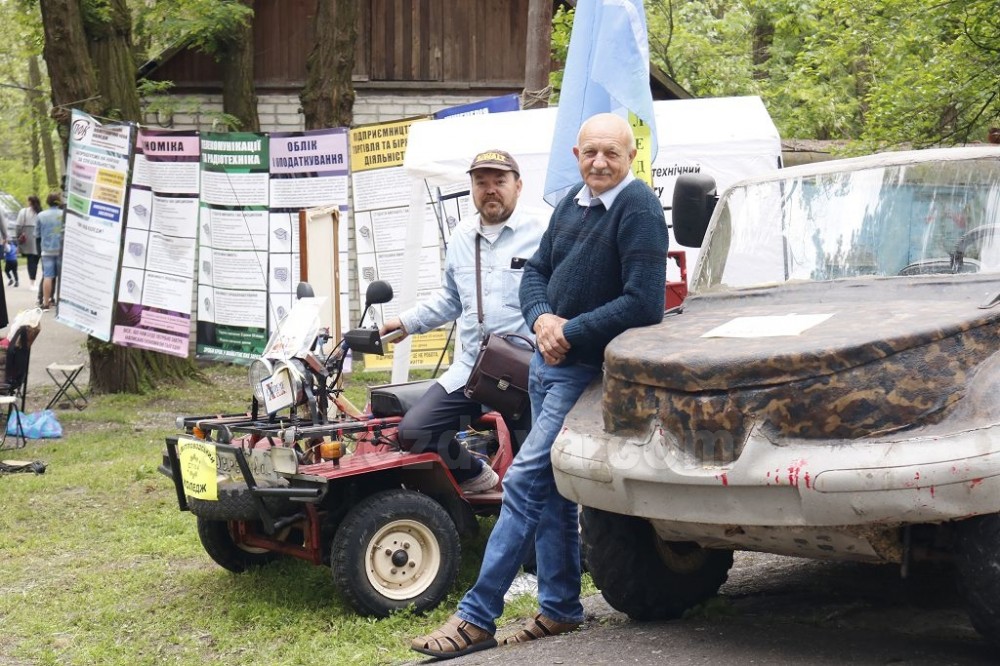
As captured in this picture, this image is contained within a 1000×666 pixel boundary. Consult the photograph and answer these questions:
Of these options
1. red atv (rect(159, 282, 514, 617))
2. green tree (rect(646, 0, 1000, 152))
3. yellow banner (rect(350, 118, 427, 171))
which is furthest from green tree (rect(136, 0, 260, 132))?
red atv (rect(159, 282, 514, 617))

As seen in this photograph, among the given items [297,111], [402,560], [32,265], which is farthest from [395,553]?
[32,265]

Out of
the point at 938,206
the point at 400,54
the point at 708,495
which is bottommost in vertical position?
the point at 708,495

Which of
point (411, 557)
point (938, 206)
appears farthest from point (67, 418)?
point (938, 206)

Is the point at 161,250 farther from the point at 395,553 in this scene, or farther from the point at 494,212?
the point at 395,553

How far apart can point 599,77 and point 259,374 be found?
2.70 meters

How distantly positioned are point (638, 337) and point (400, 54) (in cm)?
1409

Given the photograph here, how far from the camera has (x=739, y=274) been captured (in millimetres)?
5711

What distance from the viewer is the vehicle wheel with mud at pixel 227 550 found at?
7.04 meters

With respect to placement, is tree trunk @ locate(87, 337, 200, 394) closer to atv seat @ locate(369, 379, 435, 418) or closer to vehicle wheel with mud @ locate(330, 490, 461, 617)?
atv seat @ locate(369, 379, 435, 418)

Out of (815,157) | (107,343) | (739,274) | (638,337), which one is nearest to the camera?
(638,337)

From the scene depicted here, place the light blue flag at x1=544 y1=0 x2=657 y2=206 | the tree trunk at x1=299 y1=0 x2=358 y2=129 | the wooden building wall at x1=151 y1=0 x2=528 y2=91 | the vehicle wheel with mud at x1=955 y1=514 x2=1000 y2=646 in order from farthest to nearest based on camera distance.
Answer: the wooden building wall at x1=151 y1=0 x2=528 y2=91, the tree trunk at x1=299 y1=0 x2=358 y2=129, the light blue flag at x1=544 y1=0 x2=657 y2=206, the vehicle wheel with mud at x1=955 y1=514 x2=1000 y2=646

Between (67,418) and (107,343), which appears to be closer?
(67,418)

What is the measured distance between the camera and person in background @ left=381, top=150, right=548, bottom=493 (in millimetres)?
6402

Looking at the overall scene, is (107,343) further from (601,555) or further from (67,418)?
(601,555)
